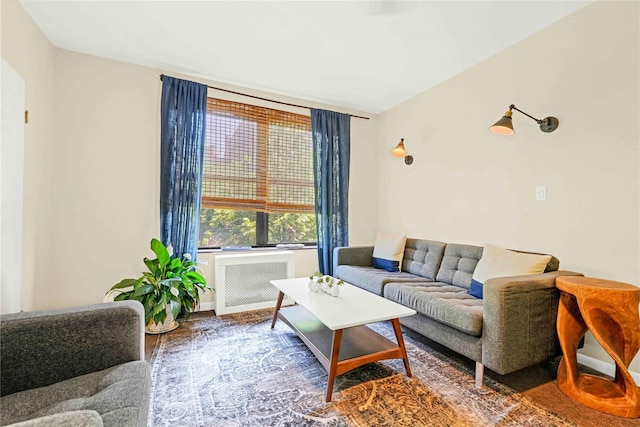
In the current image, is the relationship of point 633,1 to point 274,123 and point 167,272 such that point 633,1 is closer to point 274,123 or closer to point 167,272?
point 274,123

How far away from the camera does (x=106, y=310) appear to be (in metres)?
1.25

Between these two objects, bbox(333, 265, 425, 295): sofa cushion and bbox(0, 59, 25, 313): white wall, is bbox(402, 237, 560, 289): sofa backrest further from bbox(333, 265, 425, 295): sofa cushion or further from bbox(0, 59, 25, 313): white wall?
bbox(0, 59, 25, 313): white wall

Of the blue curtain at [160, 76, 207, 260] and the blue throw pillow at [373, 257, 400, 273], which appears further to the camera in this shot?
the blue throw pillow at [373, 257, 400, 273]

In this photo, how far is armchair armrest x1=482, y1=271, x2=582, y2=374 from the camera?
68.2 inches

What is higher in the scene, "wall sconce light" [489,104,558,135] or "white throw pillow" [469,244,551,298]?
"wall sconce light" [489,104,558,135]

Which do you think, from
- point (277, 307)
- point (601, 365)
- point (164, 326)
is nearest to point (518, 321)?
point (601, 365)

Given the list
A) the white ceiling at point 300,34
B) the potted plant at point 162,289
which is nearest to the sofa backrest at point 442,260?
the white ceiling at point 300,34

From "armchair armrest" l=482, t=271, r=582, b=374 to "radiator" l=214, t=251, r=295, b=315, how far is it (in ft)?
7.15

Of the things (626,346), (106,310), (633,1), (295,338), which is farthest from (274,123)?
(626,346)

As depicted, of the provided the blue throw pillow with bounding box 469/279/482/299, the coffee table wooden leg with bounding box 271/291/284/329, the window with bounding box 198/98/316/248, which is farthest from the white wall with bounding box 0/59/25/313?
the blue throw pillow with bounding box 469/279/482/299

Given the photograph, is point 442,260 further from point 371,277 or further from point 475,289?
point 371,277

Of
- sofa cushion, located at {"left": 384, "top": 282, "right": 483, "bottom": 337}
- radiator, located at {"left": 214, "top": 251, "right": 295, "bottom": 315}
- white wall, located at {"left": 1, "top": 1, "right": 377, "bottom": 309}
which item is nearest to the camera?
sofa cushion, located at {"left": 384, "top": 282, "right": 483, "bottom": 337}

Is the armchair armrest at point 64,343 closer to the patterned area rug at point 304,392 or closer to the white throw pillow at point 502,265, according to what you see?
the patterned area rug at point 304,392

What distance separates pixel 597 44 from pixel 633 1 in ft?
0.85
